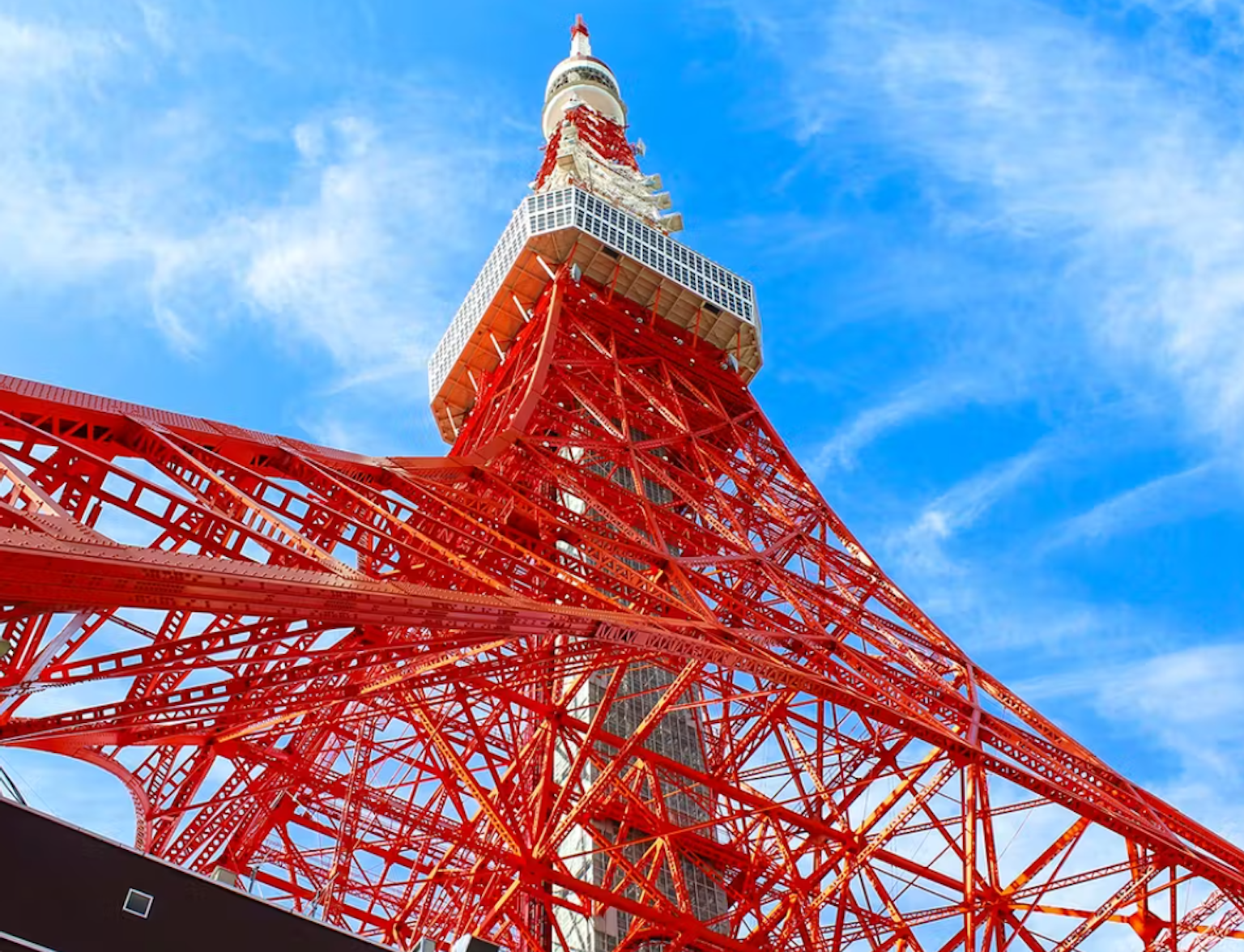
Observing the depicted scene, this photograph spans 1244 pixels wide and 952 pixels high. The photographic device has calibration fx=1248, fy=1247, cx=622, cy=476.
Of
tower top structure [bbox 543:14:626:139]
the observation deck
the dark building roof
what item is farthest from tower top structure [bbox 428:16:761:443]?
the dark building roof

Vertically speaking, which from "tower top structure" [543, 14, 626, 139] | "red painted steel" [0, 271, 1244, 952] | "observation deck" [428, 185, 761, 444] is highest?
"tower top structure" [543, 14, 626, 139]

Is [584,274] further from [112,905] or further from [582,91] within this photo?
[112,905]

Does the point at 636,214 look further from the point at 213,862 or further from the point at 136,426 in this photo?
the point at 136,426

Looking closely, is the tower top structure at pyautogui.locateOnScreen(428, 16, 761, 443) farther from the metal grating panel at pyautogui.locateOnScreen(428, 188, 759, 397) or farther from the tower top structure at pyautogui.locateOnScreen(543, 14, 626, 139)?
the tower top structure at pyautogui.locateOnScreen(543, 14, 626, 139)

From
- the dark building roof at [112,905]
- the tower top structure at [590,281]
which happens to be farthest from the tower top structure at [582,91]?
the dark building roof at [112,905]

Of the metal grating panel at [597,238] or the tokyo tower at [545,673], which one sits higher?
the metal grating panel at [597,238]

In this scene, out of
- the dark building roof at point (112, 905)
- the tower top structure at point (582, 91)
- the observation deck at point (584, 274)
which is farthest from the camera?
the tower top structure at point (582, 91)

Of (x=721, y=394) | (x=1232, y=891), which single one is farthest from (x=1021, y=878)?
(x=721, y=394)

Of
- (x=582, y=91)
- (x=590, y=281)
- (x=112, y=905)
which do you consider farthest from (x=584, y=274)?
(x=112, y=905)

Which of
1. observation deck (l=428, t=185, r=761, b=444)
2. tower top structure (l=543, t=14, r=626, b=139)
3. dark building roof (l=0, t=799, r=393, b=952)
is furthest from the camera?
tower top structure (l=543, t=14, r=626, b=139)

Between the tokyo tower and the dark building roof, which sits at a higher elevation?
the tokyo tower

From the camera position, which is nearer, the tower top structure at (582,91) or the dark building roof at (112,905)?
the dark building roof at (112,905)

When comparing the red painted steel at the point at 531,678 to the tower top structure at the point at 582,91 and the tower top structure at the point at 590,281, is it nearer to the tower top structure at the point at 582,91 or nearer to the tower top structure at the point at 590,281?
the tower top structure at the point at 590,281

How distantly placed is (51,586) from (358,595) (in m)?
2.52
